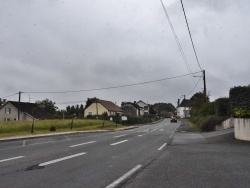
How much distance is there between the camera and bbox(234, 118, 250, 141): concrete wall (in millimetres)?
17770

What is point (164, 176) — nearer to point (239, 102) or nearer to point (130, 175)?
point (130, 175)

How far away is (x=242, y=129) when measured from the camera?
1841 cm

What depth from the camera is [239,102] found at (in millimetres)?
22062

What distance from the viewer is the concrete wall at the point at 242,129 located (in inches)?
700

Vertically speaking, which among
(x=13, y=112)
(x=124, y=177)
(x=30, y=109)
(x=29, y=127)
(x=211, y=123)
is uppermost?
(x=30, y=109)

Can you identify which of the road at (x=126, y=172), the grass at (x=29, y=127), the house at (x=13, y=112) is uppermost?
the house at (x=13, y=112)

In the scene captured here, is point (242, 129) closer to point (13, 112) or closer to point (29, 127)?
point (29, 127)

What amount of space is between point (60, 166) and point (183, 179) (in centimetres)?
390

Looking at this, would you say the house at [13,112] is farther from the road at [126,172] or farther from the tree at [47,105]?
the road at [126,172]

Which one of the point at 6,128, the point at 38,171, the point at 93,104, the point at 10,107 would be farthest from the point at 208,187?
the point at 93,104

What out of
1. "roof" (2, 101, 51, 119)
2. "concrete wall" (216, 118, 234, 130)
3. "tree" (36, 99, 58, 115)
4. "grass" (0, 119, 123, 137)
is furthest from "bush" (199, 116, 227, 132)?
"tree" (36, 99, 58, 115)

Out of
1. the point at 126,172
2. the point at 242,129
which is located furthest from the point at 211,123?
the point at 126,172

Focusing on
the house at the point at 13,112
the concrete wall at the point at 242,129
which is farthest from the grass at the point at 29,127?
the house at the point at 13,112

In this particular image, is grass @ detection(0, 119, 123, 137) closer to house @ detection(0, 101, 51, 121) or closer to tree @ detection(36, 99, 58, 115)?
house @ detection(0, 101, 51, 121)
